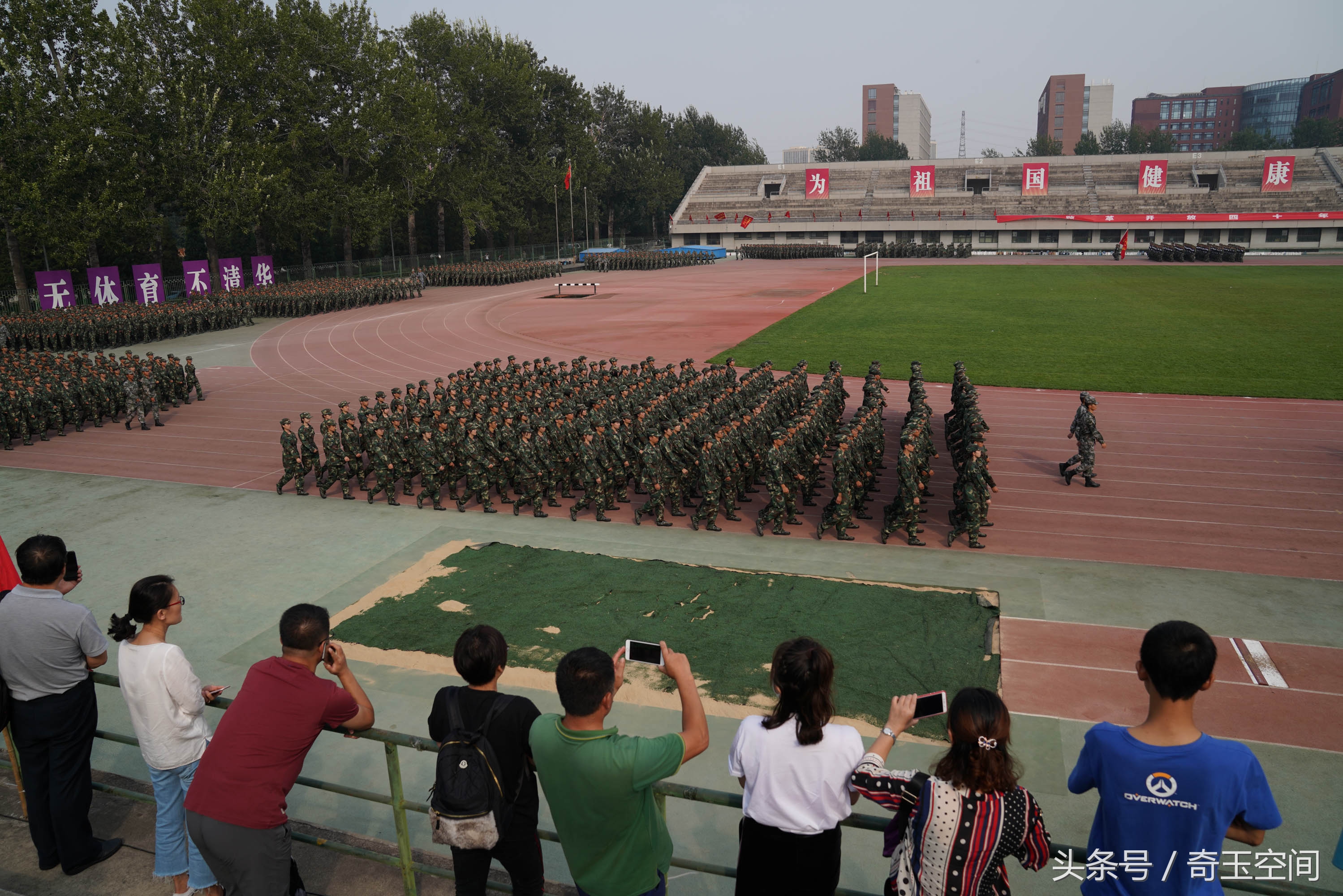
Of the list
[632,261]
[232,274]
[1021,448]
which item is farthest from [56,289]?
[632,261]

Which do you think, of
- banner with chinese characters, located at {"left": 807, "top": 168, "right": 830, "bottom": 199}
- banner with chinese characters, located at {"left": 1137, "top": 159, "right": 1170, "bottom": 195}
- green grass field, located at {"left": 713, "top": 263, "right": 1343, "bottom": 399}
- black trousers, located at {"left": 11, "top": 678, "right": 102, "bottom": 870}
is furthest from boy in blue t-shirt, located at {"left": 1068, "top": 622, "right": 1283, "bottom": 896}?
banner with chinese characters, located at {"left": 807, "top": 168, "right": 830, "bottom": 199}

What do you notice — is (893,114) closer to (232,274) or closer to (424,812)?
(232,274)

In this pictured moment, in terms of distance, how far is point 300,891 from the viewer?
12.4ft

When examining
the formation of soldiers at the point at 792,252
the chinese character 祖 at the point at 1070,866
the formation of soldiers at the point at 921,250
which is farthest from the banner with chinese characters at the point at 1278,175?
the chinese character 祖 at the point at 1070,866

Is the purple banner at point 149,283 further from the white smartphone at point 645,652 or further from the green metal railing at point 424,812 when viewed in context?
the white smartphone at point 645,652

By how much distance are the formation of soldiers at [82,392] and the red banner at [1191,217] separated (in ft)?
193

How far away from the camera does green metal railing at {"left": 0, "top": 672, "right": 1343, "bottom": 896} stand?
8.49 feet

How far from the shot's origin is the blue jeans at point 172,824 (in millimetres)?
4066

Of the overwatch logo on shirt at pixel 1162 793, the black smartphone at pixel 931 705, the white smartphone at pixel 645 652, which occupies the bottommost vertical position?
the overwatch logo on shirt at pixel 1162 793

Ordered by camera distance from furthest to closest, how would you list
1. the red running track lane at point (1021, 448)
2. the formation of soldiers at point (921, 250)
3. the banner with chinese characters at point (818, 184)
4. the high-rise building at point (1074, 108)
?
the high-rise building at point (1074, 108) → the banner with chinese characters at point (818, 184) → the formation of soldiers at point (921, 250) → the red running track lane at point (1021, 448)

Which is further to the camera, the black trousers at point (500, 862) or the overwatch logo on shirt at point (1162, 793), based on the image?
the black trousers at point (500, 862)

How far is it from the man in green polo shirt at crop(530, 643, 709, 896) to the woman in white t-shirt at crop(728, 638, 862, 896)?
0.73ft

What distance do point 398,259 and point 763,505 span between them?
143ft

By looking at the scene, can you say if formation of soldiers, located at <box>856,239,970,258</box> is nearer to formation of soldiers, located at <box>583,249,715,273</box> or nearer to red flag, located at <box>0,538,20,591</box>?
formation of soldiers, located at <box>583,249,715,273</box>
